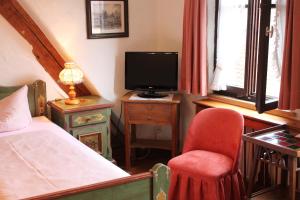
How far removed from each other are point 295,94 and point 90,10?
213 centimetres

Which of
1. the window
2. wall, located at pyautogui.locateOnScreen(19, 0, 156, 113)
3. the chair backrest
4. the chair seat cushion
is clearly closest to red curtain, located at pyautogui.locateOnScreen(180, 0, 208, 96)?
the window

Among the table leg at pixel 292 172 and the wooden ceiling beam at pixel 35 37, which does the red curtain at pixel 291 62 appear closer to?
the table leg at pixel 292 172

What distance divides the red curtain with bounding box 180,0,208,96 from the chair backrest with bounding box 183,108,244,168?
1.54 ft

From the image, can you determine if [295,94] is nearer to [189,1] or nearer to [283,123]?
[283,123]

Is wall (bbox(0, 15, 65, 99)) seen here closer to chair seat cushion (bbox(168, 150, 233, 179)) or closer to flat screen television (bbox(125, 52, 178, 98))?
flat screen television (bbox(125, 52, 178, 98))

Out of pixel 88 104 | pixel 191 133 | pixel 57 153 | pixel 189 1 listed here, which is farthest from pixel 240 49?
pixel 57 153

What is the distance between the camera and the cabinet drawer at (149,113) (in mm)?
3814

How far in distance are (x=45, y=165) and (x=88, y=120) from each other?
124cm

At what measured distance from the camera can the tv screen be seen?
3.93 meters

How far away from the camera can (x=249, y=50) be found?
331cm

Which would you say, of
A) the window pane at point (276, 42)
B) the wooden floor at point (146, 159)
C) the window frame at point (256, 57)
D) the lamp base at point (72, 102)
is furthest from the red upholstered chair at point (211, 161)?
the lamp base at point (72, 102)

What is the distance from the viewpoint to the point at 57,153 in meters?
2.65

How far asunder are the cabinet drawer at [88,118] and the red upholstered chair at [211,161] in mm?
899

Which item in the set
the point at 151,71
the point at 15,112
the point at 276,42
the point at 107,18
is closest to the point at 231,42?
the point at 276,42
